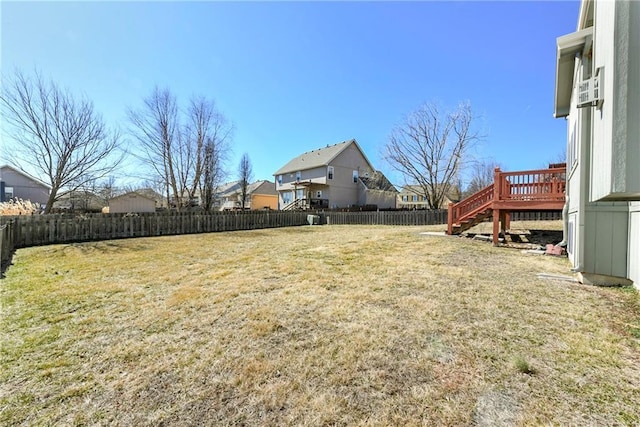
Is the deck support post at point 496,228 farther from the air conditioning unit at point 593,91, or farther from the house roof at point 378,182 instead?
the house roof at point 378,182

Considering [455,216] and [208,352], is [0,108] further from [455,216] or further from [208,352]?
[455,216]

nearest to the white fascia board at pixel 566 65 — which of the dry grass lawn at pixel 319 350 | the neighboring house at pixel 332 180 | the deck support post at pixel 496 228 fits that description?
the deck support post at pixel 496 228

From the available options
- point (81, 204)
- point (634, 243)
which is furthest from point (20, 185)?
point (634, 243)

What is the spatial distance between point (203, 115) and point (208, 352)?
24.0 metres

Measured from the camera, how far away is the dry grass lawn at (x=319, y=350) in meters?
1.87

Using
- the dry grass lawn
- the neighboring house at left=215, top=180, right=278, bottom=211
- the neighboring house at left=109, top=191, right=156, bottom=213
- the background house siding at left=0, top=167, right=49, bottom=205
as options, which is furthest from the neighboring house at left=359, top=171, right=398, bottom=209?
the background house siding at left=0, top=167, right=49, bottom=205

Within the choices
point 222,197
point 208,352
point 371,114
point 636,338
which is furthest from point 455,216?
point 222,197

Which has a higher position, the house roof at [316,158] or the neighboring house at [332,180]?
the house roof at [316,158]

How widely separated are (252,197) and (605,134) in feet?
138

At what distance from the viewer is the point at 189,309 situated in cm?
373

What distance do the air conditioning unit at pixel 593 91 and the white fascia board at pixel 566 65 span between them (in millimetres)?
1569

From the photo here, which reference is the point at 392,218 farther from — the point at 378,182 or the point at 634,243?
the point at 634,243

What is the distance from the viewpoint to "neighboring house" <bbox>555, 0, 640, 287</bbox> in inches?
79.1

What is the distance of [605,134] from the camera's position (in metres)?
2.29
